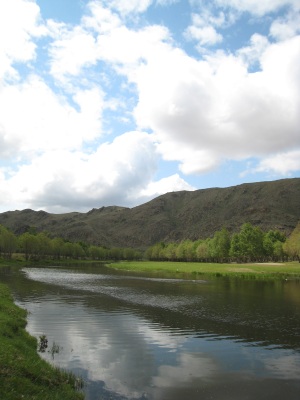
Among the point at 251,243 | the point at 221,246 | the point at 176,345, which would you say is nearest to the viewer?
the point at 176,345

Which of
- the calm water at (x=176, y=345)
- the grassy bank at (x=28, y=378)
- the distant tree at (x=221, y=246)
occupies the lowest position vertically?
the calm water at (x=176, y=345)

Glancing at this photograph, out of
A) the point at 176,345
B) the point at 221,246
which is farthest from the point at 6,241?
the point at 176,345

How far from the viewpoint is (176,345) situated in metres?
27.0

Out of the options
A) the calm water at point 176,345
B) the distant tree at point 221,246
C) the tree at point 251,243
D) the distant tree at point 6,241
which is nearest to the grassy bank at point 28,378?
the calm water at point 176,345

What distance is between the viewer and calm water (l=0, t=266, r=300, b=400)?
18734 mm

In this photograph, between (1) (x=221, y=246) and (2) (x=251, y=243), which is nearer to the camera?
(2) (x=251, y=243)

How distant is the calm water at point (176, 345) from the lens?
61.5ft

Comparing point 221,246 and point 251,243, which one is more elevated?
point 251,243

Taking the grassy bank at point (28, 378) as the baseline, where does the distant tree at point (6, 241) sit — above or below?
above

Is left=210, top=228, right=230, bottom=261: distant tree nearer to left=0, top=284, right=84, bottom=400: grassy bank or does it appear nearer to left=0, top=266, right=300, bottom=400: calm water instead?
left=0, top=266, right=300, bottom=400: calm water

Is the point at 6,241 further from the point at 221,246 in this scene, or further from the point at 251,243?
the point at 251,243

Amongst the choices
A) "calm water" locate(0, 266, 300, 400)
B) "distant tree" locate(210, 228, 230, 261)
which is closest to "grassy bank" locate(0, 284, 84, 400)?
"calm water" locate(0, 266, 300, 400)

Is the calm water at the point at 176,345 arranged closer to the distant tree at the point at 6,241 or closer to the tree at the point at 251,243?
the tree at the point at 251,243

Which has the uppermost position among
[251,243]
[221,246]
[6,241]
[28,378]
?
[6,241]
